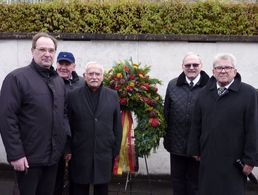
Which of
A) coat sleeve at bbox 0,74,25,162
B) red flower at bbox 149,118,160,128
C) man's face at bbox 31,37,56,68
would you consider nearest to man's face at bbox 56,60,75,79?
man's face at bbox 31,37,56,68

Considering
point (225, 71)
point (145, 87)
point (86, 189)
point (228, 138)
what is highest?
point (225, 71)

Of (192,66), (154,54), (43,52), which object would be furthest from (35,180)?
(154,54)

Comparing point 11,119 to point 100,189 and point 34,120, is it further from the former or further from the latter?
point 100,189

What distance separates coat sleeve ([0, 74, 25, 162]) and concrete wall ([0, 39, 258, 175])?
3034 millimetres

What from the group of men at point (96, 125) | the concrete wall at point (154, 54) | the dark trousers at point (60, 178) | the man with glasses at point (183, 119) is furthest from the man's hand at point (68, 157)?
the concrete wall at point (154, 54)

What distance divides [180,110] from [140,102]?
0.55 meters

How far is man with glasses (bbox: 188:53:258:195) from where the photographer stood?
4176mm

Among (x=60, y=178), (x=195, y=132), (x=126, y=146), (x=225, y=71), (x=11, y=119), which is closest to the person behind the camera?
(x=11, y=119)

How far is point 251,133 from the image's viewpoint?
163 inches

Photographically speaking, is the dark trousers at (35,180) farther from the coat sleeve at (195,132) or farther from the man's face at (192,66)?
the man's face at (192,66)

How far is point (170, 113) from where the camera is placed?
17.2ft

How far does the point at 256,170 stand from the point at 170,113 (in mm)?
2548

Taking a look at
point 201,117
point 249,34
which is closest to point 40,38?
point 201,117

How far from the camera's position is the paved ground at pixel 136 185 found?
6629mm
